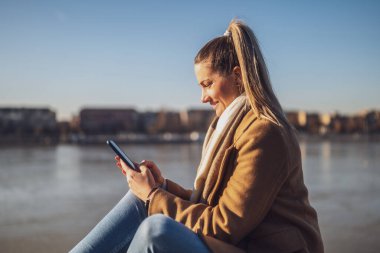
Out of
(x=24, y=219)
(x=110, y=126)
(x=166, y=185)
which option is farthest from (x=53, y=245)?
(x=110, y=126)

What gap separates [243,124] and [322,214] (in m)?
2.59

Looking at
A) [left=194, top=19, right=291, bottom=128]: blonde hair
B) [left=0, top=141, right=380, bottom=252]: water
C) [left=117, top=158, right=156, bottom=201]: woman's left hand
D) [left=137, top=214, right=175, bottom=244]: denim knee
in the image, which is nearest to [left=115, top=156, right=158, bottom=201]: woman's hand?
[left=117, top=158, right=156, bottom=201]: woman's left hand

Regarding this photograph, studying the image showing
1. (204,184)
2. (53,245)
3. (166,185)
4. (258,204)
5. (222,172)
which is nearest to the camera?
(258,204)

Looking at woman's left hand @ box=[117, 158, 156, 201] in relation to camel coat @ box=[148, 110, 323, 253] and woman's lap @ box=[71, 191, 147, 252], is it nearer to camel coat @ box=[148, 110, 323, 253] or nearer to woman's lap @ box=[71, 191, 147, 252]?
woman's lap @ box=[71, 191, 147, 252]

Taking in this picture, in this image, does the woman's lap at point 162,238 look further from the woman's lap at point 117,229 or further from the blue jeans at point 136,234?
the woman's lap at point 117,229

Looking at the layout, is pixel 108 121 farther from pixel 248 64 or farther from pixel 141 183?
pixel 248 64

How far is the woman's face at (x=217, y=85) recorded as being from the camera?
1466 millimetres

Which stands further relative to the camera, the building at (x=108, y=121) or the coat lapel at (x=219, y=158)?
the building at (x=108, y=121)

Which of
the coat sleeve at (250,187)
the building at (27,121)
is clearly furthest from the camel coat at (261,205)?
the building at (27,121)

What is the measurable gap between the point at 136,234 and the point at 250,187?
33 cm

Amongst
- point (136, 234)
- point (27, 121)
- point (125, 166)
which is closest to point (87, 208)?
point (125, 166)

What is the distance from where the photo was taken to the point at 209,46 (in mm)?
1469

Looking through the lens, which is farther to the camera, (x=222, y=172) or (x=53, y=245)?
(x=53, y=245)

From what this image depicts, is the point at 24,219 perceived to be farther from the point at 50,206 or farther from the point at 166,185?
the point at 166,185
